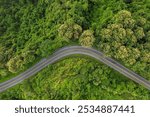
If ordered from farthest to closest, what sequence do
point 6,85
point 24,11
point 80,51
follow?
point 24,11 < point 6,85 < point 80,51

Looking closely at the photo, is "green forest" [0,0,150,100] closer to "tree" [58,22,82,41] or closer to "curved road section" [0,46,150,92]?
"tree" [58,22,82,41]

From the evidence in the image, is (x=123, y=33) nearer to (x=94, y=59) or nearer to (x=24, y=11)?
(x=94, y=59)

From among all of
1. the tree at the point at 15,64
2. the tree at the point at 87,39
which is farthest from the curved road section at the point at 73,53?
the tree at the point at 87,39

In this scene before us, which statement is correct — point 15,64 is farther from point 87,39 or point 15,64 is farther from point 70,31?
point 87,39

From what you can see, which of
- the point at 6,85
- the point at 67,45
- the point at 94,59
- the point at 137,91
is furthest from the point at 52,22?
the point at 137,91

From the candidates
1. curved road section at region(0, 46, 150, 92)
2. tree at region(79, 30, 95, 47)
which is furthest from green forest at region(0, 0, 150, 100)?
curved road section at region(0, 46, 150, 92)

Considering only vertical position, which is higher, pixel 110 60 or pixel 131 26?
pixel 131 26
